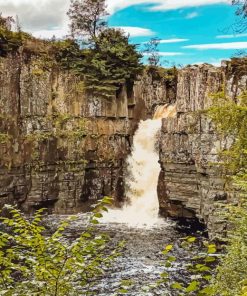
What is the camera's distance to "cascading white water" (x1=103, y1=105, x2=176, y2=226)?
105 ft

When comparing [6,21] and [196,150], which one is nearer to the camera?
[196,150]

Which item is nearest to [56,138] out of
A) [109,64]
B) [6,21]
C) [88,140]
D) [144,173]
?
[88,140]

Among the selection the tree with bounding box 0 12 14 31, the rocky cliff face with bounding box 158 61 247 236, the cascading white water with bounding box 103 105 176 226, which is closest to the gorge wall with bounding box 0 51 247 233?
the rocky cliff face with bounding box 158 61 247 236

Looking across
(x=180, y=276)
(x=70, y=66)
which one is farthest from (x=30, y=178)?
(x=180, y=276)

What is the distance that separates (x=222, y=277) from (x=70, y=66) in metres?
24.0

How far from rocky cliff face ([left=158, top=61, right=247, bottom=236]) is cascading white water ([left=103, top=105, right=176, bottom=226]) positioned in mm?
1511

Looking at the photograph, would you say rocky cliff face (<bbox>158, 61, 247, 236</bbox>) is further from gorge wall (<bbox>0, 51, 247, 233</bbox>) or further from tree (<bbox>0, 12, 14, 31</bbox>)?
tree (<bbox>0, 12, 14, 31</bbox>)

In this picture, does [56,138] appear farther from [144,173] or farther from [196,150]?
[196,150]

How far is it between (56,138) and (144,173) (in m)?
7.20

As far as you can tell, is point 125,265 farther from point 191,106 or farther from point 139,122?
point 139,122

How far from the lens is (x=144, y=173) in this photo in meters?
33.7

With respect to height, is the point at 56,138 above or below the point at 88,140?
above

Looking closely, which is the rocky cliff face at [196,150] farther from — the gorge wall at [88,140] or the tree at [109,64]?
the tree at [109,64]

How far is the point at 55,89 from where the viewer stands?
3234 centimetres
